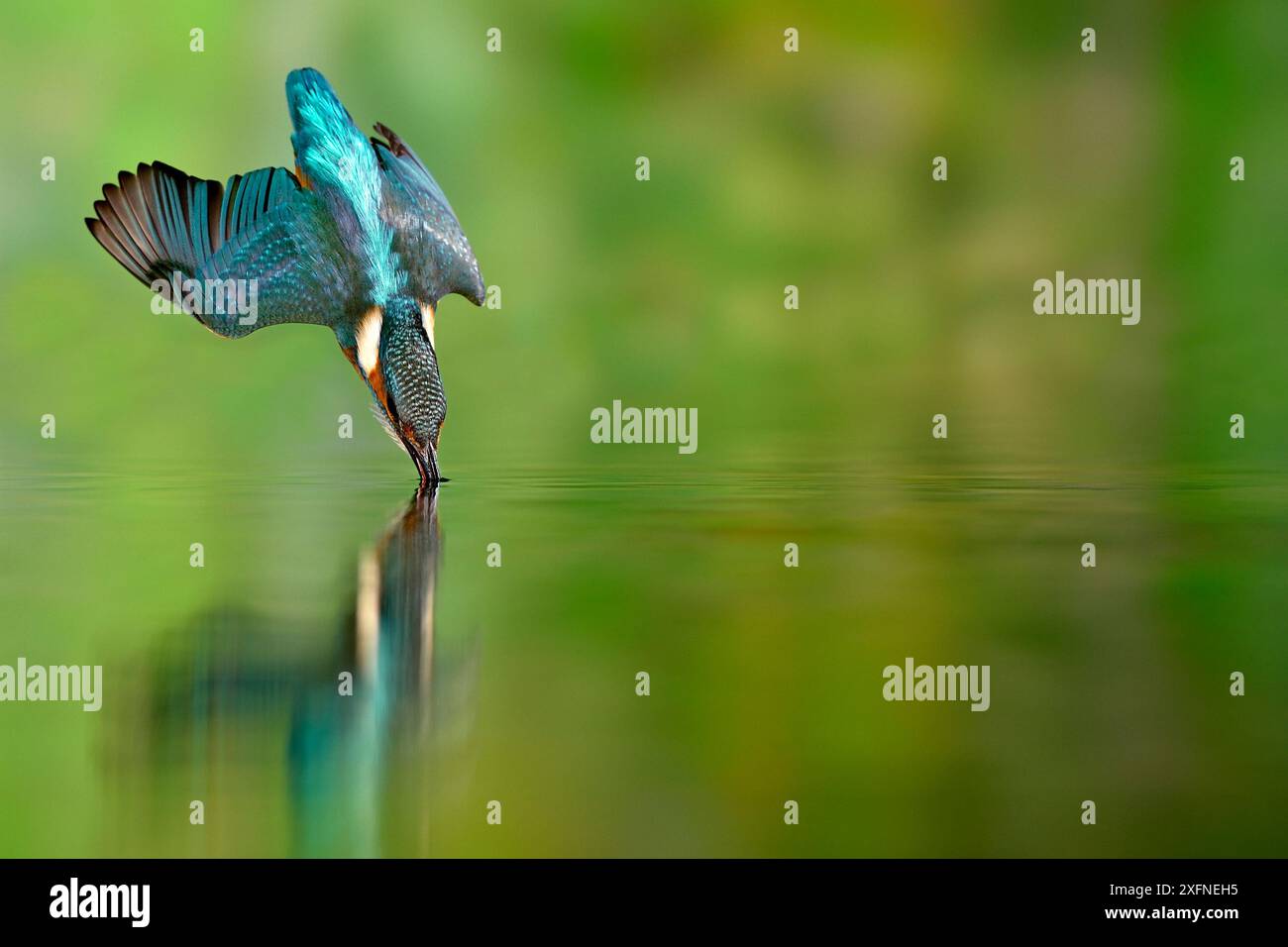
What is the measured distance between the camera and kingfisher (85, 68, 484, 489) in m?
3.86

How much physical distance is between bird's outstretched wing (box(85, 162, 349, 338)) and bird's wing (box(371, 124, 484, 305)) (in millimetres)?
254

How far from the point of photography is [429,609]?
91.8 inches

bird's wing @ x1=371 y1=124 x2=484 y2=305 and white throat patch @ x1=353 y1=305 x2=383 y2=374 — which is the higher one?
bird's wing @ x1=371 y1=124 x2=484 y2=305

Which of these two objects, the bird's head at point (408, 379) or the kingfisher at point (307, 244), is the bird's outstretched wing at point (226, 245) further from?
the bird's head at point (408, 379)

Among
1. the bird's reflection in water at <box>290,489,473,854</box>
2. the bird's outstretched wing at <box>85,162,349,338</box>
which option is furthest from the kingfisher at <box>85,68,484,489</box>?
the bird's reflection in water at <box>290,489,473,854</box>

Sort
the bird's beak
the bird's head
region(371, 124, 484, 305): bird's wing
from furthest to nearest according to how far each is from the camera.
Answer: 1. region(371, 124, 484, 305): bird's wing
2. the bird's beak
3. the bird's head

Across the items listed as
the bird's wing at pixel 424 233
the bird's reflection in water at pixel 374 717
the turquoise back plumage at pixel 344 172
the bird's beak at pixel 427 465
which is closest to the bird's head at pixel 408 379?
the bird's beak at pixel 427 465

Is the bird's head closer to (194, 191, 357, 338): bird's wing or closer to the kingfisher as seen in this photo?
the kingfisher

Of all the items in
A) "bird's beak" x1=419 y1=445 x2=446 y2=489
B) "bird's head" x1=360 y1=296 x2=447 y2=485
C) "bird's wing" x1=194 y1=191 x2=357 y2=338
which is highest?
"bird's wing" x1=194 y1=191 x2=357 y2=338

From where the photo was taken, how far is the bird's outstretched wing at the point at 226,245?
395cm

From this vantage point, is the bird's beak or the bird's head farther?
the bird's beak

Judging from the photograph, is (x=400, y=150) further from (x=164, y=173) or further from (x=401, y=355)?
(x=401, y=355)

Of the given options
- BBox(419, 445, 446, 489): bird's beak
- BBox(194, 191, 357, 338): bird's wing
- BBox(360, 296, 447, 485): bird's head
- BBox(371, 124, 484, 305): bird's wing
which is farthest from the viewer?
BBox(371, 124, 484, 305): bird's wing

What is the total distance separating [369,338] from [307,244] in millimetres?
388
